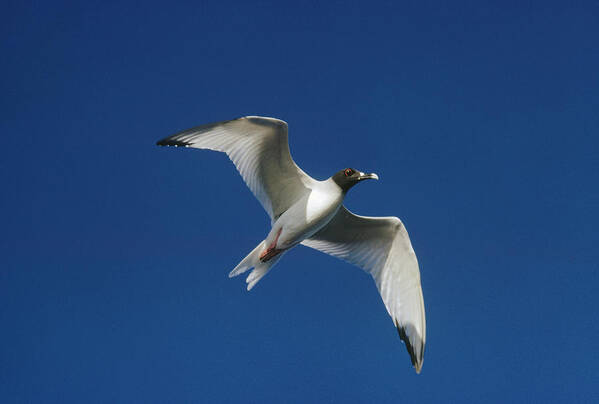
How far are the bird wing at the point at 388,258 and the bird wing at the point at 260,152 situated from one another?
0.86 meters

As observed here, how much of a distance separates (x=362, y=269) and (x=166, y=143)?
11.2ft

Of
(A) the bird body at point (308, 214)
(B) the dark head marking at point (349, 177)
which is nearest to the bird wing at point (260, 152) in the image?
(A) the bird body at point (308, 214)

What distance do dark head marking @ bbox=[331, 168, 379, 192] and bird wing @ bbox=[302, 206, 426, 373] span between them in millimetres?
749

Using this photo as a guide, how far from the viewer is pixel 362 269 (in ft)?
27.0

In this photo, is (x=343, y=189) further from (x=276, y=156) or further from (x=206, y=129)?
(x=206, y=129)

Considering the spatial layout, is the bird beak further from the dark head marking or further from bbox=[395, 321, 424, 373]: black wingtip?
bbox=[395, 321, 424, 373]: black wingtip

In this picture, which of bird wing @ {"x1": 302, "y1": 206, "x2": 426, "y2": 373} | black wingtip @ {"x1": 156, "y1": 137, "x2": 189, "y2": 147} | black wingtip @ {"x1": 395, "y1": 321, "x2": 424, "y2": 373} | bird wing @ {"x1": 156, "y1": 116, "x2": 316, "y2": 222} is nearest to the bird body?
bird wing @ {"x1": 156, "y1": 116, "x2": 316, "y2": 222}

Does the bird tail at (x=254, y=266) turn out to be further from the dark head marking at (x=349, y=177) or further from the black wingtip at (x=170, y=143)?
the black wingtip at (x=170, y=143)

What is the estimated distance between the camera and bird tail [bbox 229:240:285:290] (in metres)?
7.29

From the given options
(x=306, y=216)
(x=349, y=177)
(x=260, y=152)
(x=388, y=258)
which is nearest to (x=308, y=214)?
(x=306, y=216)

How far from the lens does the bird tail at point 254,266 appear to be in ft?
23.9

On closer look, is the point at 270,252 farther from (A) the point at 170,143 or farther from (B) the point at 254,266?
(A) the point at 170,143

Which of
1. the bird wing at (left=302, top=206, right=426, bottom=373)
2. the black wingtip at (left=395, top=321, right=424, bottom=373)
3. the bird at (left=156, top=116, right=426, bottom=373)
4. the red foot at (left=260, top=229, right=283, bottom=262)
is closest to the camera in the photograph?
the bird at (left=156, top=116, right=426, bottom=373)

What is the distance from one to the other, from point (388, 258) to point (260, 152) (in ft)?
8.36
